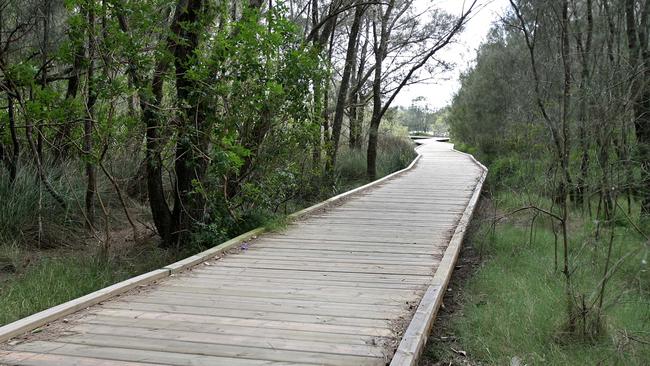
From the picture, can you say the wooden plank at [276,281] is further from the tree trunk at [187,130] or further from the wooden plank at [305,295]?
the tree trunk at [187,130]

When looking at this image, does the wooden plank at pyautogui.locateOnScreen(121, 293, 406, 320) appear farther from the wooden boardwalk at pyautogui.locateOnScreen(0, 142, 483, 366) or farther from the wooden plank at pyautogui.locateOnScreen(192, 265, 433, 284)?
the wooden plank at pyautogui.locateOnScreen(192, 265, 433, 284)

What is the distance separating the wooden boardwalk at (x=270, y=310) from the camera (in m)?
3.16

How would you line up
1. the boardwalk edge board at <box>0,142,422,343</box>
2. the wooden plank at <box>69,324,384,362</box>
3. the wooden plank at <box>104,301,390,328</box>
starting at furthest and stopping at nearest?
1. the wooden plank at <box>104,301,390,328</box>
2. the boardwalk edge board at <box>0,142,422,343</box>
3. the wooden plank at <box>69,324,384,362</box>

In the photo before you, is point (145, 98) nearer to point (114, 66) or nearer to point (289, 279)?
point (114, 66)

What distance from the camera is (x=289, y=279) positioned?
4.91 meters

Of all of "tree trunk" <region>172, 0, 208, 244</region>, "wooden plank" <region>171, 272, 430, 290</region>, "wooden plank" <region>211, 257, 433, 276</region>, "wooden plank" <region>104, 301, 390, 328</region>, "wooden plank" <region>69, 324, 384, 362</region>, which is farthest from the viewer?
"tree trunk" <region>172, 0, 208, 244</region>

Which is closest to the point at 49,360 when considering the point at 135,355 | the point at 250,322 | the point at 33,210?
the point at 135,355

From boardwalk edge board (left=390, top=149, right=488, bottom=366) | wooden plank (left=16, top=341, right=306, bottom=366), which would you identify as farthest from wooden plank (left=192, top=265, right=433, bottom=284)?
wooden plank (left=16, top=341, right=306, bottom=366)

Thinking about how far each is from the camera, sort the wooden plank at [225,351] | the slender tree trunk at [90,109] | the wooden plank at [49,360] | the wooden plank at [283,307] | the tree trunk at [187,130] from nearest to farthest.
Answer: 1. the wooden plank at [49,360]
2. the wooden plank at [225,351]
3. the wooden plank at [283,307]
4. the slender tree trunk at [90,109]
5. the tree trunk at [187,130]

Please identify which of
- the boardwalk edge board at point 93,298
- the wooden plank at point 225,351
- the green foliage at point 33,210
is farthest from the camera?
the green foliage at point 33,210

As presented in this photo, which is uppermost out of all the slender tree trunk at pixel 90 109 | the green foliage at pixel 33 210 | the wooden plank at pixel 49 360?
the slender tree trunk at pixel 90 109

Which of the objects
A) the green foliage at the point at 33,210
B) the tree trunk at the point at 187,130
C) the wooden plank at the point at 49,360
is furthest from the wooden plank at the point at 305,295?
the green foliage at the point at 33,210

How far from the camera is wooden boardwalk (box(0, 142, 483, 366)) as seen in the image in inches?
124

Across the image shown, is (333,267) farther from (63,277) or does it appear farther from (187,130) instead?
(63,277)
